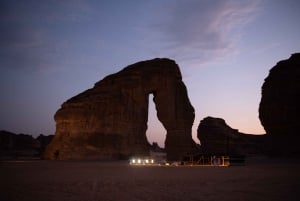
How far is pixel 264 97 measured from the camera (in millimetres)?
80375

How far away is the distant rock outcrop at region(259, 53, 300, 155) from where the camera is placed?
72250mm

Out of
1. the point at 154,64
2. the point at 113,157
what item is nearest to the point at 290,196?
the point at 113,157

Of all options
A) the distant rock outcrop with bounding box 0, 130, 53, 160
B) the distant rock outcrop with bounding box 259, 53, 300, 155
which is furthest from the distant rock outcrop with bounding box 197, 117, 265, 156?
the distant rock outcrop with bounding box 0, 130, 53, 160

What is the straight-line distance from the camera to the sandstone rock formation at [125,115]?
184ft

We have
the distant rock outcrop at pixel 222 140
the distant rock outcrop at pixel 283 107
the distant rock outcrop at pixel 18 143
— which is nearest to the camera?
the distant rock outcrop at pixel 283 107

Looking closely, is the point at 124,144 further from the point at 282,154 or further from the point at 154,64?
the point at 282,154

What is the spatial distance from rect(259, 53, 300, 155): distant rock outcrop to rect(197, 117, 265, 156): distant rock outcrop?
8888 millimetres

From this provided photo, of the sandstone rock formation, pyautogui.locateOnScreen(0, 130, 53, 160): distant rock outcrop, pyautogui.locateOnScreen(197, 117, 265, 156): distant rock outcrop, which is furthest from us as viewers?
pyautogui.locateOnScreen(0, 130, 53, 160): distant rock outcrop

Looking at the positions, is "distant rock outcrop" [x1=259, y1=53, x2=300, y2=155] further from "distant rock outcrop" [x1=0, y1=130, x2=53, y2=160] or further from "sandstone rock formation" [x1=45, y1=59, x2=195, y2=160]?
"distant rock outcrop" [x1=0, y1=130, x2=53, y2=160]

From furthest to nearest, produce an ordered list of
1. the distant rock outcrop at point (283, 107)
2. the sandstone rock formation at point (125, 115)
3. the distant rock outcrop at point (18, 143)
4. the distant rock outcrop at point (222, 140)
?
the distant rock outcrop at point (18, 143) → the distant rock outcrop at point (222, 140) → the distant rock outcrop at point (283, 107) → the sandstone rock formation at point (125, 115)

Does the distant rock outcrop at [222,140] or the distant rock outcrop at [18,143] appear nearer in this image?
the distant rock outcrop at [222,140]

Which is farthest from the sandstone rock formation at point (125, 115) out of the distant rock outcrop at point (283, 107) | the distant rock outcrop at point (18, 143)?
the distant rock outcrop at point (18, 143)

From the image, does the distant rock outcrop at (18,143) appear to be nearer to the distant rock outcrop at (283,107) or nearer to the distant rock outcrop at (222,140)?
the distant rock outcrop at (222,140)

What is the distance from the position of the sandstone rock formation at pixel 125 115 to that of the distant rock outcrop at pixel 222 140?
766 inches
